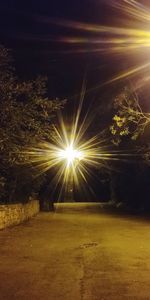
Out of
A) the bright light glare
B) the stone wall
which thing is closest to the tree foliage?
the stone wall

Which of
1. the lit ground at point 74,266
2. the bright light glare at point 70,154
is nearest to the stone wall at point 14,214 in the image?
the lit ground at point 74,266

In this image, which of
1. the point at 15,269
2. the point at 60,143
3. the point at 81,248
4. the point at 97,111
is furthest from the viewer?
the point at 60,143

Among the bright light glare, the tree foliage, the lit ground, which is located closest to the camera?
the lit ground

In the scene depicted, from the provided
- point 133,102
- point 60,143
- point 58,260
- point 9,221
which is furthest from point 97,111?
point 58,260

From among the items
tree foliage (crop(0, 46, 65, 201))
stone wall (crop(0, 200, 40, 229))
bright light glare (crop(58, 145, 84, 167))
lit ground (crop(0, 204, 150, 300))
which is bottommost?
lit ground (crop(0, 204, 150, 300))

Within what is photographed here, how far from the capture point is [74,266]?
10594 mm

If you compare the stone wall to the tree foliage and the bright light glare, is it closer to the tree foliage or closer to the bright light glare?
the tree foliage

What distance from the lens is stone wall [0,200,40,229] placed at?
19.2m

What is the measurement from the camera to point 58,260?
11477mm

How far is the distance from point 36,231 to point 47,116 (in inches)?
192

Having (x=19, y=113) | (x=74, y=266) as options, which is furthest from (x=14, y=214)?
(x=74, y=266)

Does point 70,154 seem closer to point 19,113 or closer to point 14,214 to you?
point 14,214

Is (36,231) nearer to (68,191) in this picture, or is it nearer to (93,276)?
(93,276)

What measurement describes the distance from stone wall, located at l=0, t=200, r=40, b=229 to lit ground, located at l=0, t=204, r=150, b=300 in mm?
1569
